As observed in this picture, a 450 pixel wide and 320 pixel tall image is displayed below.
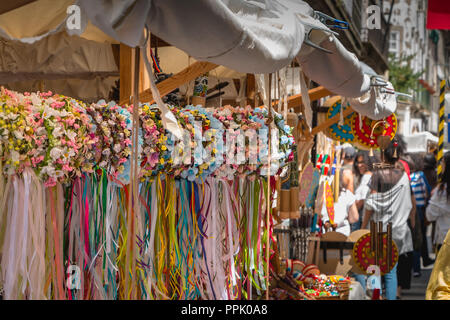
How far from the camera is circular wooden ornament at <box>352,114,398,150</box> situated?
272 inches

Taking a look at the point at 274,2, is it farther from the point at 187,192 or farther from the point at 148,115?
the point at 187,192

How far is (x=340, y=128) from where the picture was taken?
23.8ft

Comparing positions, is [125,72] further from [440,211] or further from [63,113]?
[440,211]

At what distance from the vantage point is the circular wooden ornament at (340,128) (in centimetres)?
716

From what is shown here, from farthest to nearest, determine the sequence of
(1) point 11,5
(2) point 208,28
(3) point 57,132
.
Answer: (1) point 11,5 < (3) point 57,132 < (2) point 208,28

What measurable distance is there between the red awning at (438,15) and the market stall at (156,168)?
2826 mm

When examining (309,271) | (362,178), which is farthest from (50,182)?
(362,178)

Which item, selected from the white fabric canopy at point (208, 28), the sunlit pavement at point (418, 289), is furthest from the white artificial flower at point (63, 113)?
the sunlit pavement at point (418, 289)

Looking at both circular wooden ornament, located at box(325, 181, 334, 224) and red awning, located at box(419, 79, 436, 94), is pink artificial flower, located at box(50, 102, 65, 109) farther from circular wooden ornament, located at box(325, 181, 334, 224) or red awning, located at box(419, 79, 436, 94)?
red awning, located at box(419, 79, 436, 94)

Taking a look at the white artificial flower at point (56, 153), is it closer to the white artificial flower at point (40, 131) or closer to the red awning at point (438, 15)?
the white artificial flower at point (40, 131)

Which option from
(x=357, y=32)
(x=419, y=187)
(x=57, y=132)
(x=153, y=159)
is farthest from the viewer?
(x=357, y=32)

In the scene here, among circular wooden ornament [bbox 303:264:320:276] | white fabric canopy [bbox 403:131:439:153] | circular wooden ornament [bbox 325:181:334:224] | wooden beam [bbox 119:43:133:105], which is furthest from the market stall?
white fabric canopy [bbox 403:131:439:153]

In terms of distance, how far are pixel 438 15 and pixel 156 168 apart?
4444 mm

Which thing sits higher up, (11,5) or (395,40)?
(395,40)
